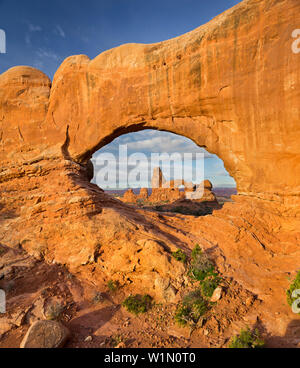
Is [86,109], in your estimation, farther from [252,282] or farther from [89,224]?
[252,282]

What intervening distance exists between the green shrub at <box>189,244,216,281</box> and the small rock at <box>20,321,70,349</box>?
538cm

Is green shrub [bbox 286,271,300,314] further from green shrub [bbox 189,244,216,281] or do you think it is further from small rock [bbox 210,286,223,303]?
green shrub [bbox 189,244,216,281]

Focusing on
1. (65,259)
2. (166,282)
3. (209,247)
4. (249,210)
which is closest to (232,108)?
(249,210)

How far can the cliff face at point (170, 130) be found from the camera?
916 centimetres

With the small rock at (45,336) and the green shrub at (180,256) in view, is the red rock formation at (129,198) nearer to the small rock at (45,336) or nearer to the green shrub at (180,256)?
the green shrub at (180,256)

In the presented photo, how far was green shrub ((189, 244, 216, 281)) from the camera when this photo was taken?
334 inches

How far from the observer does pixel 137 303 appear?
7.68 meters

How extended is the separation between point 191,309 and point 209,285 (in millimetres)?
1286

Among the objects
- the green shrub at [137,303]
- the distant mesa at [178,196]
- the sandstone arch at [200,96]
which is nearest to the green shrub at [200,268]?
the green shrub at [137,303]

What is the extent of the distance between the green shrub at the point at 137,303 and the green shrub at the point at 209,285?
2.32 meters

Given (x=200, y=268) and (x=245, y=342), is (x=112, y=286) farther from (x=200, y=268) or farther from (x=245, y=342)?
(x=245, y=342)

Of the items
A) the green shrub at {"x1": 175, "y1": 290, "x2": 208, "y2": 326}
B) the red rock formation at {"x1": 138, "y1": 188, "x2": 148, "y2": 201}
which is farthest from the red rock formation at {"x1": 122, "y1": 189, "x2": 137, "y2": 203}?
the green shrub at {"x1": 175, "y1": 290, "x2": 208, "y2": 326}

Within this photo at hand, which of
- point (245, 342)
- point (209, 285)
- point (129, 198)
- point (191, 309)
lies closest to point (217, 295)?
point (209, 285)
